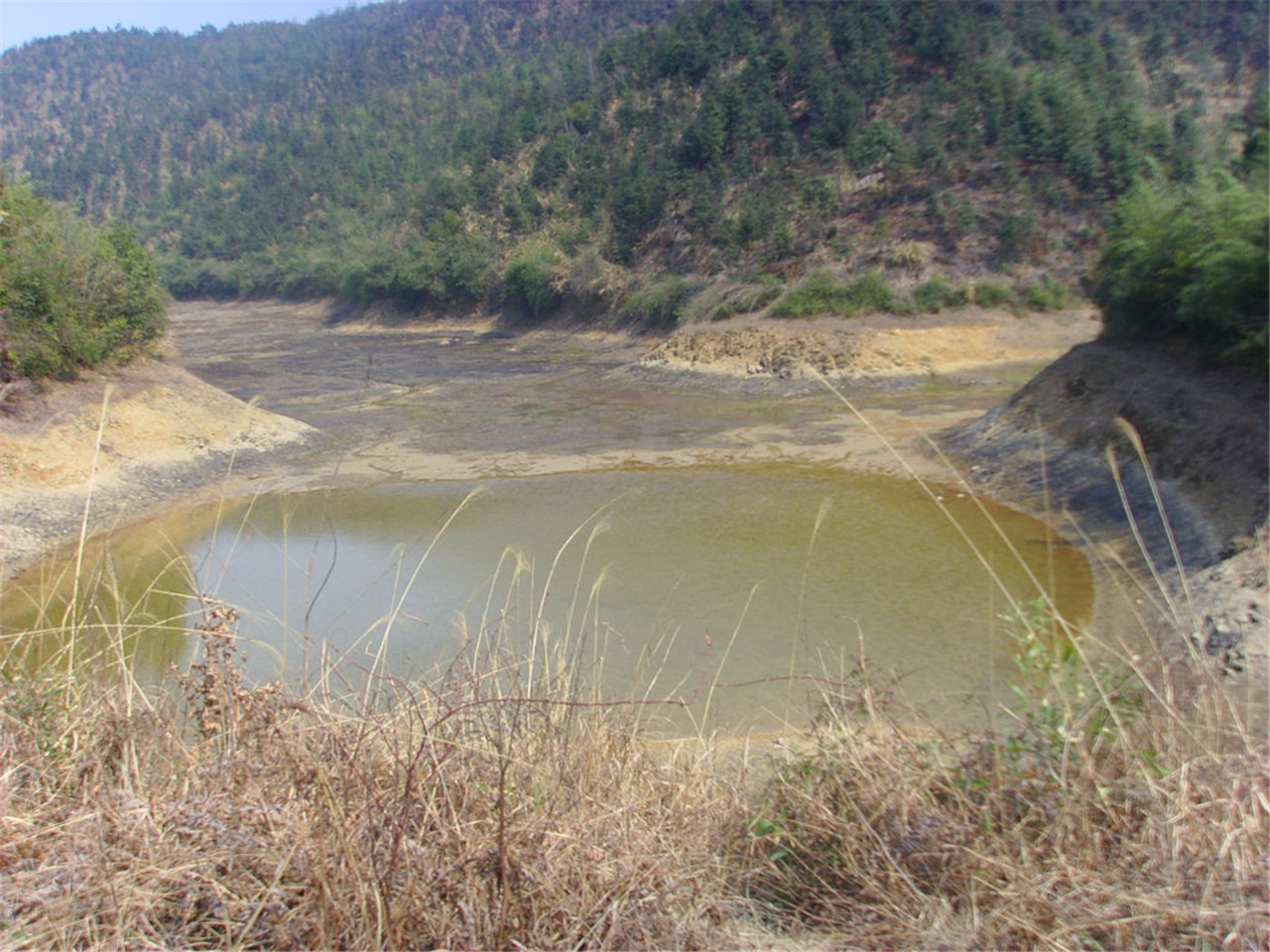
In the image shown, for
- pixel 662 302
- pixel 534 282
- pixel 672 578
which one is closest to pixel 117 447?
pixel 672 578

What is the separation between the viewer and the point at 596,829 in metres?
2.92

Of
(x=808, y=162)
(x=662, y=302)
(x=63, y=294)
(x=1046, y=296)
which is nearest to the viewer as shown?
(x=63, y=294)

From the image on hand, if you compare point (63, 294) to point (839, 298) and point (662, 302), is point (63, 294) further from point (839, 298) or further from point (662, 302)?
point (662, 302)

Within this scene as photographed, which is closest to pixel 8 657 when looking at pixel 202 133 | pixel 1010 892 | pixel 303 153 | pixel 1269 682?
pixel 1010 892

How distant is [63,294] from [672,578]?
13.8m

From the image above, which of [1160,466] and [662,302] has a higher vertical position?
[662,302]

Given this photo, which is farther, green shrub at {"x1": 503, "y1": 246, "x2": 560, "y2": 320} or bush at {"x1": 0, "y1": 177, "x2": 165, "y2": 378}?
green shrub at {"x1": 503, "y1": 246, "x2": 560, "y2": 320}

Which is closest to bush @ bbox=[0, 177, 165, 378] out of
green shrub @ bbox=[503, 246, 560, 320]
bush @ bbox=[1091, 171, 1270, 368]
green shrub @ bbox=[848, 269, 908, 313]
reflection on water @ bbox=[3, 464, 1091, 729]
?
reflection on water @ bbox=[3, 464, 1091, 729]

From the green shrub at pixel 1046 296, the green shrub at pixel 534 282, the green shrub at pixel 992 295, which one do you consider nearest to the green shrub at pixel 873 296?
the green shrub at pixel 992 295

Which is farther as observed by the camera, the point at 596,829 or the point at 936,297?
the point at 936,297

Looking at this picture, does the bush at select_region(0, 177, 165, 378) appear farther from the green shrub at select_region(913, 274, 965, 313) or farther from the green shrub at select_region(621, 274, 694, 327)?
the green shrub at select_region(913, 274, 965, 313)

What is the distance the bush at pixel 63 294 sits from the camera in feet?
57.6

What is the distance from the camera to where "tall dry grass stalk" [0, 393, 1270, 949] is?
2.49 m

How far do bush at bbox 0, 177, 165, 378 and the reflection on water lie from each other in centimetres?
Result: 496
